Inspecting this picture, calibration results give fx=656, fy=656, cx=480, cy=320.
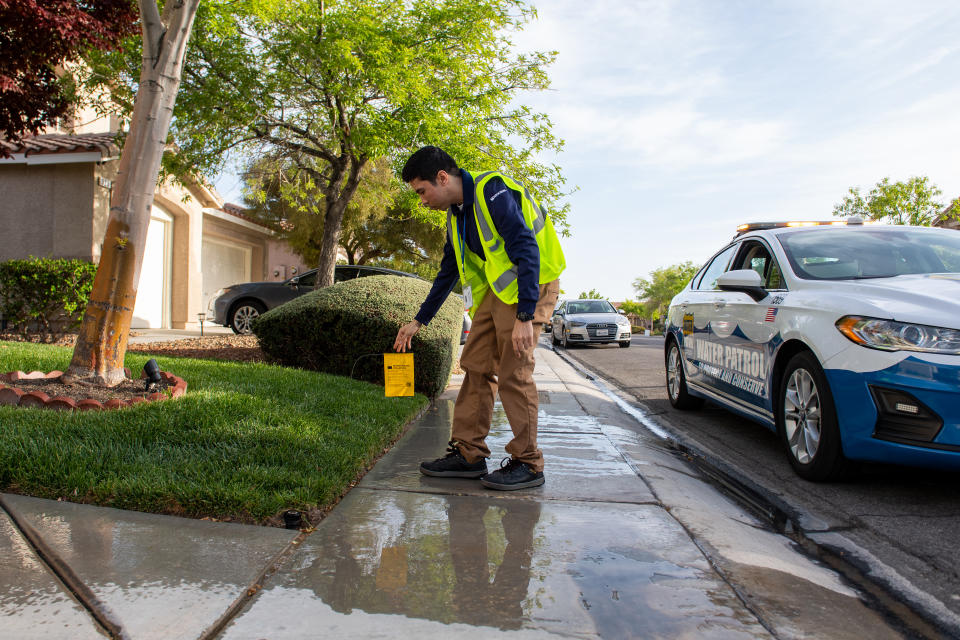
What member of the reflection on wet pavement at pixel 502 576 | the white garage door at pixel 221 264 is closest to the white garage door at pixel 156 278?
the white garage door at pixel 221 264

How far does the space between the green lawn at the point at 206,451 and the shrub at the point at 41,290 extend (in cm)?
604

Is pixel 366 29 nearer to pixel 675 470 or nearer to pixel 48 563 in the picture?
pixel 675 470

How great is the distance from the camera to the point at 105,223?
12688 mm

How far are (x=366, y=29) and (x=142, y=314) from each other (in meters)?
9.39

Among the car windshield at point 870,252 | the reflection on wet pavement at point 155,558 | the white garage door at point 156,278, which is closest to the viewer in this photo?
the reflection on wet pavement at point 155,558

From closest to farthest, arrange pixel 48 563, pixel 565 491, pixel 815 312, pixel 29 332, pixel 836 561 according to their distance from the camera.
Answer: pixel 48 563
pixel 836 561
pixel 565 491
pixel 815 312
pixel 29 332

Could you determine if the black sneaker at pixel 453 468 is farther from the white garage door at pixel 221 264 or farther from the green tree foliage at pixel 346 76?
the white garage door at pixel 221 264

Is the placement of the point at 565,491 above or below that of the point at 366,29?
below

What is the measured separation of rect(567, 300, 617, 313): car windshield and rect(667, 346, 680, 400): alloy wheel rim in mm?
12574

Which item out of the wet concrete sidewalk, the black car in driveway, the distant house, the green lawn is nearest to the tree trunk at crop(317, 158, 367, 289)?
the black car in driveway

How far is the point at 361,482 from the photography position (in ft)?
10.8

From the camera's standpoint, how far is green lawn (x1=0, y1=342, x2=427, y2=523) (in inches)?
105

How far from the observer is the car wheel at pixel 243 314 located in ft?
42.8

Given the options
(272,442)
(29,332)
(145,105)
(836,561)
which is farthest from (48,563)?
(29,332)
